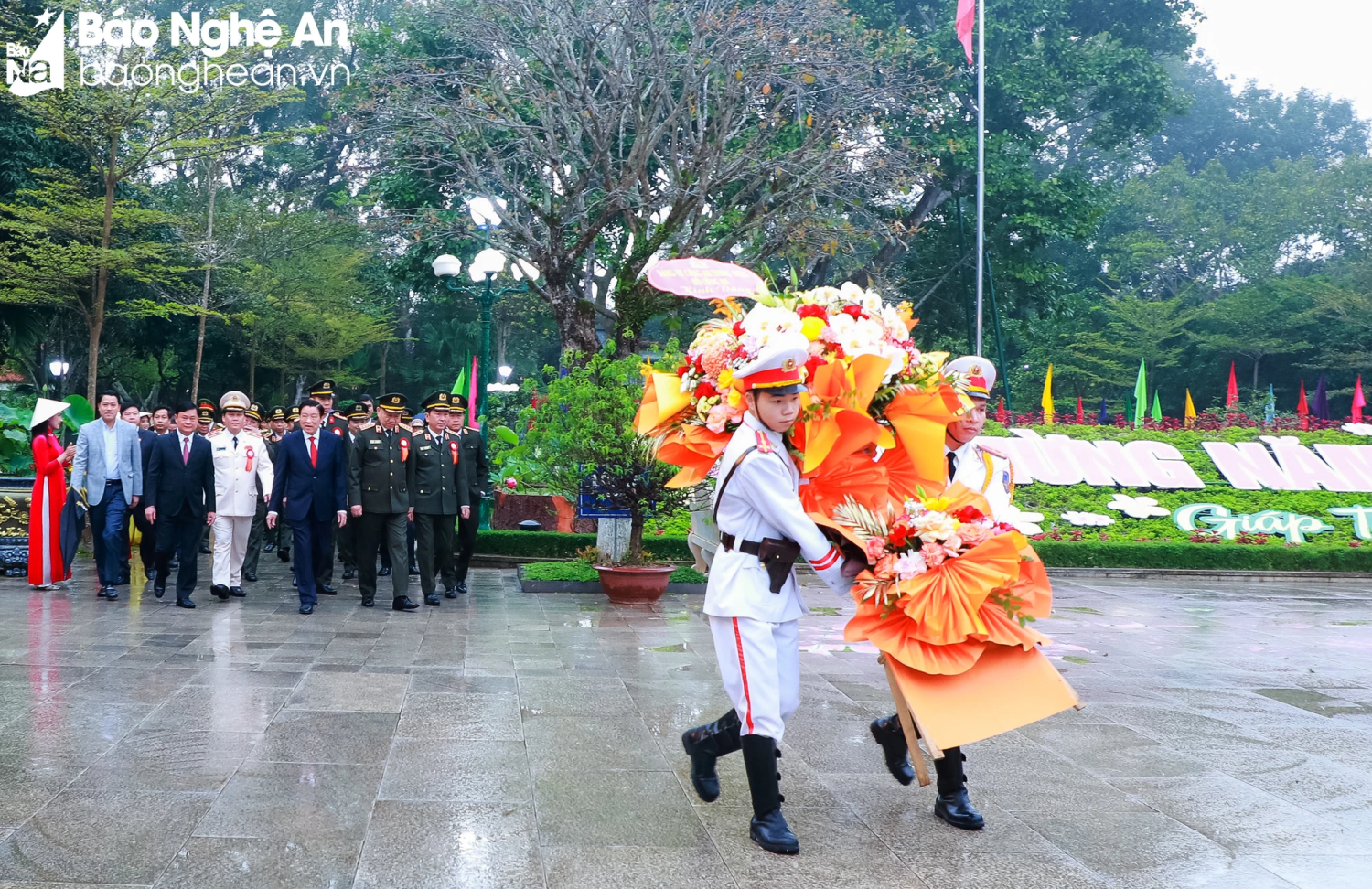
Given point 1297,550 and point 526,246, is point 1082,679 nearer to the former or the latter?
point 1297,550

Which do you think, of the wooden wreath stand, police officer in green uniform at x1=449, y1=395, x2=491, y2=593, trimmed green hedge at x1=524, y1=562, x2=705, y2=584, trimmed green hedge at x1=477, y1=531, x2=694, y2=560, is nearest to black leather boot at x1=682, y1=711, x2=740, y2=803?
the wooden wreath stand

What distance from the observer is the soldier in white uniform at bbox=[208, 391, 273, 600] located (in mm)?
9898

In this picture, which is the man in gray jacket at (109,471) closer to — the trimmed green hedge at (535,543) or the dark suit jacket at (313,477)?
the dark suit jacket at (313,477)

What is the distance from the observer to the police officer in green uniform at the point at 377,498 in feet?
32.0

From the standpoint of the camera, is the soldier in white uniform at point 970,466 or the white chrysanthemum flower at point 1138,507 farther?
the white chrysanthemum flower at point 1138,507

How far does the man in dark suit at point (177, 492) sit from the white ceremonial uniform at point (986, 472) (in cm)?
721

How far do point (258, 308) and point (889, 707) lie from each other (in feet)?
84.6

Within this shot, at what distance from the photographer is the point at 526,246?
56.4ft

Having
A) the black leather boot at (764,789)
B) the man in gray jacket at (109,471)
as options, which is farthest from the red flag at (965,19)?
the black leather boot at (764,789)

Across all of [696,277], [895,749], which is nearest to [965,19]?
[696,277]

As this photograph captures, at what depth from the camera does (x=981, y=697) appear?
410 centimetres

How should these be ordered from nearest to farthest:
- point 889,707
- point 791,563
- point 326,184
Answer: point 791,563
point 889,707
point 326,184

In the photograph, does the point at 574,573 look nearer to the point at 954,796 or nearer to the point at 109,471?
the point at 109,471

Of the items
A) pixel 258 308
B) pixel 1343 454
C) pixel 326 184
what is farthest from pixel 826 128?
pixel 326 184
